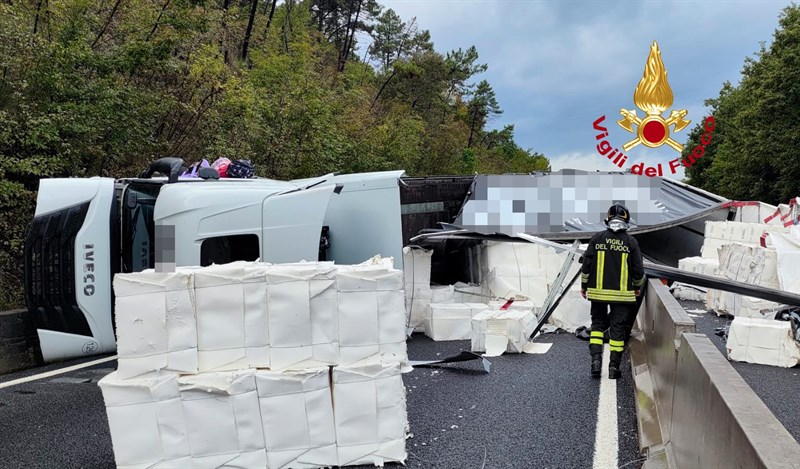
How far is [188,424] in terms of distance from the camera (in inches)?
153

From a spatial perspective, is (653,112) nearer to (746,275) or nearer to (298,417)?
(746,275)

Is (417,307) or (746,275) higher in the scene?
(746,275)

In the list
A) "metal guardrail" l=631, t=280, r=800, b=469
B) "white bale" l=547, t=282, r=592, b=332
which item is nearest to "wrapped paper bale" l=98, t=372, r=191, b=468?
"metal guardrail" l=631, t=280, r=800, b=469

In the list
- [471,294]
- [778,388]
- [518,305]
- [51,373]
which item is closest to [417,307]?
[471,294]

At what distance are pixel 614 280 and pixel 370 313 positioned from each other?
3.64m

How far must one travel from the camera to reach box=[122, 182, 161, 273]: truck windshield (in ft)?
23.3

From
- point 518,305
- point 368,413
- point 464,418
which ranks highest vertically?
point 368,413

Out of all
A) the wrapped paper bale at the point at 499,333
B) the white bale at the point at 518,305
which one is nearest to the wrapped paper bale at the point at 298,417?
the wrapped paper bale at the point at 499,333

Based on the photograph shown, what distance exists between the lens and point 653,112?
19.2m

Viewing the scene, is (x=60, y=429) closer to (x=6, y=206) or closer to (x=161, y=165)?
(x=161, y=165)

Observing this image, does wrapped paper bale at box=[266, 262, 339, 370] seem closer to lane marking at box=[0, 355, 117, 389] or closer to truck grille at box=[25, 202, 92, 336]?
truck grille at box=[25, 202, 92, 336]

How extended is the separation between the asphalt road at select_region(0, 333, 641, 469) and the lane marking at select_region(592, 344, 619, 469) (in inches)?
2.0

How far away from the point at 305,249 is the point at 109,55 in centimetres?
668

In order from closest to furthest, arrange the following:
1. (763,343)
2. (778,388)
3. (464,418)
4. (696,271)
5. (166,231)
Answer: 1. (464,418)
2. (166,231)
3. (778,388)
4. (763,343)
5. (696,271)
